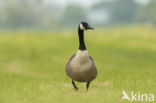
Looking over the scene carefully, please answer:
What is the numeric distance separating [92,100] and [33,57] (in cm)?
2091

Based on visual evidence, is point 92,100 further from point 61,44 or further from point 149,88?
point 61,44

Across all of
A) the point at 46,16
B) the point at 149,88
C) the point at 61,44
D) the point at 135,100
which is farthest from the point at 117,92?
the point at 46,16

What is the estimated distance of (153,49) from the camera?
36.7m

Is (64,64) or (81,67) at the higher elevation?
(81,67)

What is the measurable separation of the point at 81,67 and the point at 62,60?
18.7 meters

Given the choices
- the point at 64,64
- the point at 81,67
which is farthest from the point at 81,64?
the point at 64,64

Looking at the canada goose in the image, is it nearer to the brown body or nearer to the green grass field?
the brown body

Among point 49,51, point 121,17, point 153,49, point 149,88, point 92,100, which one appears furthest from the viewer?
point 121,17

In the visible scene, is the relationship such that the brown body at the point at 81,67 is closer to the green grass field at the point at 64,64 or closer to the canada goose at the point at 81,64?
the canada goose at the point at 81,64

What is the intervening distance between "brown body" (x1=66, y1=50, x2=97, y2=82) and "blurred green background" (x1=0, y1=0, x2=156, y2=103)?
631 millimetres

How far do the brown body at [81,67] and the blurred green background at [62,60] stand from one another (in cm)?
63

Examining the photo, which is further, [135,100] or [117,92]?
[117,92]

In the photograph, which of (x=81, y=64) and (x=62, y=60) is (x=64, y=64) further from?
(x=81, y=64)

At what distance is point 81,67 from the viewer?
34.0 ft
